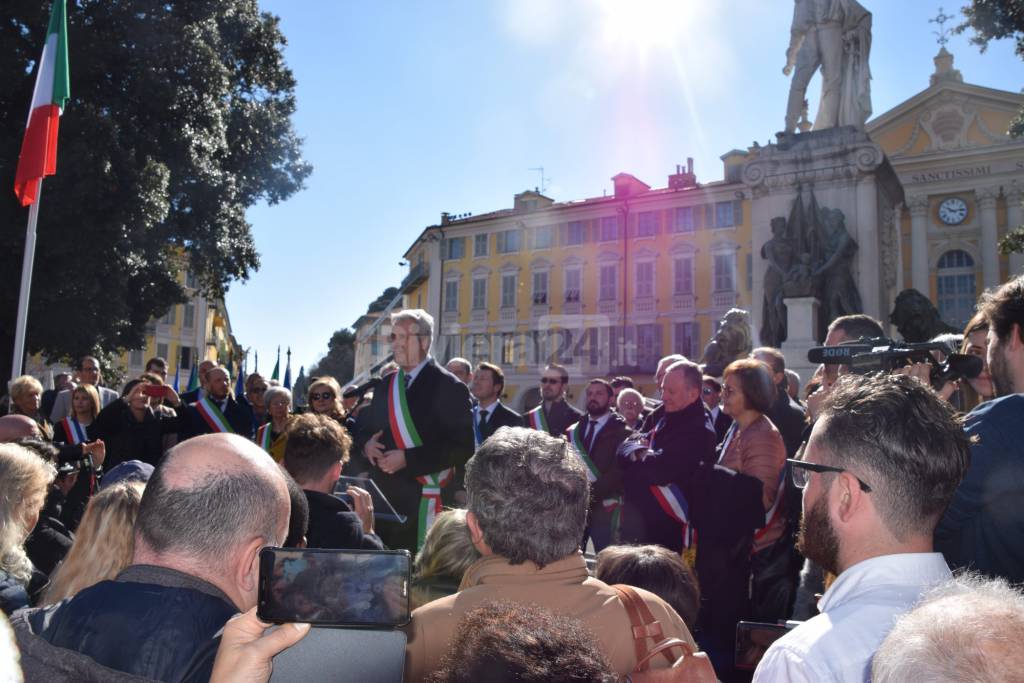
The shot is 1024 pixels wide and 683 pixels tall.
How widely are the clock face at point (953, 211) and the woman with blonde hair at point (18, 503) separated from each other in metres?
43.0

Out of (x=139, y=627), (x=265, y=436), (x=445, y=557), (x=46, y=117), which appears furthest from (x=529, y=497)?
(x=46, y=117)

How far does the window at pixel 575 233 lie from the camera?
4915 centimetres

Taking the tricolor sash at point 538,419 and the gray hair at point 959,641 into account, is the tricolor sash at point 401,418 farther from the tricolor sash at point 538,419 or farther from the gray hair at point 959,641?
the gray hair at point 959,641

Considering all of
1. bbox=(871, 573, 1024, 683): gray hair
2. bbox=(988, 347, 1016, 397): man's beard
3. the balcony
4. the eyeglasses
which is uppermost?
the balcony

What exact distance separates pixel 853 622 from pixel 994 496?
108 cm

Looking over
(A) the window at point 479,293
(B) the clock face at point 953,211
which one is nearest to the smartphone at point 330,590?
(B) the clock face at point 953,211

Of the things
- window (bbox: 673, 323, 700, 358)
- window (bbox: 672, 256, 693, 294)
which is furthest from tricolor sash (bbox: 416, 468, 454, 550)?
window (bbox: 672, 256, 693, 294)

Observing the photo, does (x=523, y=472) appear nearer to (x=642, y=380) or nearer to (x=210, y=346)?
(x=642, y=380)

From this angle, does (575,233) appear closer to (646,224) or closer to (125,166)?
(646,224)

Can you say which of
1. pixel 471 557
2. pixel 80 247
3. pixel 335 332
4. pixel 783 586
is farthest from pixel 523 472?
pixel 335 332

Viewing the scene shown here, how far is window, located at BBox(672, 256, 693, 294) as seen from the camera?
45312 mm

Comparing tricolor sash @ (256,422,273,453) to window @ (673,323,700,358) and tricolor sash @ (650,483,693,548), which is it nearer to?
tricolor sash @ (650,483,693,548)

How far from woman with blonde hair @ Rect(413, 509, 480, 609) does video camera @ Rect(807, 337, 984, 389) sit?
1722 mm

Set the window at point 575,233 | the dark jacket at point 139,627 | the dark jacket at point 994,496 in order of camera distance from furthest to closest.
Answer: the window at point 575,233, the dark jacket at point 994,496, the dark jacket at point 139,627
